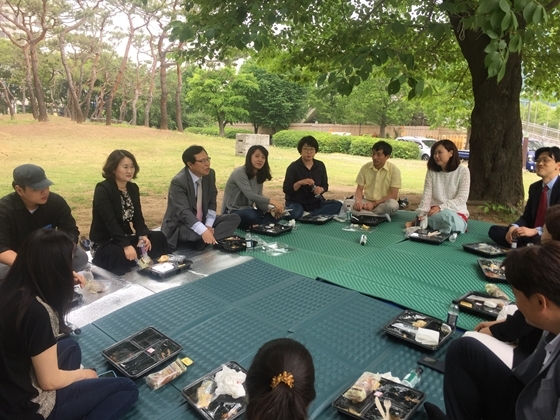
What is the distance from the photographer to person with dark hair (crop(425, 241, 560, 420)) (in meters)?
1.24

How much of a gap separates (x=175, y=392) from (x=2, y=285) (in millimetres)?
929

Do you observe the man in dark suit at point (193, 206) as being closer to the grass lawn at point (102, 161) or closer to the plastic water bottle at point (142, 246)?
the plastic water bottle at point (142, 246)

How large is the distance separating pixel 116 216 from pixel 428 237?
125 inches

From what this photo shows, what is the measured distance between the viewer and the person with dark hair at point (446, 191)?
4.39 metres

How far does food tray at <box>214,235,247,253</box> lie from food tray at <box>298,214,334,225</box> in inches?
45.5

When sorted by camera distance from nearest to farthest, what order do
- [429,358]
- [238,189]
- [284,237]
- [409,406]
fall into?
[409,406]
[429,358]
[284,237]
[238,189]

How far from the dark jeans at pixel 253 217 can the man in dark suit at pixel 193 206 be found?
1.45 ft

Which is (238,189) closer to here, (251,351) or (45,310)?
(251,351)

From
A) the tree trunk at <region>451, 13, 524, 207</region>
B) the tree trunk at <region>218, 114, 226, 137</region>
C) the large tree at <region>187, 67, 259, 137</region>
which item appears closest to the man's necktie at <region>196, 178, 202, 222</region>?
the tree trunk at <region>451, 13, 524, 207</region>

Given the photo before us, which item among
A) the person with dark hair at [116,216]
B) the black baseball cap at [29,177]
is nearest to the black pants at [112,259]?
the person with dark hair at [116,216]

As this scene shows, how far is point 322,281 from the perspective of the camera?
10.5ft

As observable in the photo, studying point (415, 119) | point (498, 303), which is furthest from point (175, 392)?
point (415, 119)

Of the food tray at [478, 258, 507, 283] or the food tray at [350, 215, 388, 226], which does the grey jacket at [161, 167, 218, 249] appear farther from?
the food tray at [478, 258, 507, 283]

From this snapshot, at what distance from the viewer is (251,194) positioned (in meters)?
4.67
